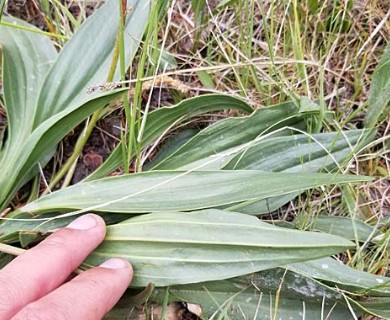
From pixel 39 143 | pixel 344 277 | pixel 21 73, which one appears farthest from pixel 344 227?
pixel 21 73

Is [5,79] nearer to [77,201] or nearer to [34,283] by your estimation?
[77,201]

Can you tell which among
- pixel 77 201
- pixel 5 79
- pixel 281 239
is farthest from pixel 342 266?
pixel 5 79

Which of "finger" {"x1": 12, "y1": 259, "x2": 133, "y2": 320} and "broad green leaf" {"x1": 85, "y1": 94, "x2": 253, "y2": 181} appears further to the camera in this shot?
"broad green leaf" {"x1": 85, "y1": 94, "x2": 253, "y2": 181}

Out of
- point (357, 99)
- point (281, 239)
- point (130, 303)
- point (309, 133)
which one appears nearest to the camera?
point (281, 239)

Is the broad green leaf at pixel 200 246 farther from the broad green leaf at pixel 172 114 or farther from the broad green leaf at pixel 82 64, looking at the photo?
the broad green leaf at pixel 82 64

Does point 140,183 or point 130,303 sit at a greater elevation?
point 140,183

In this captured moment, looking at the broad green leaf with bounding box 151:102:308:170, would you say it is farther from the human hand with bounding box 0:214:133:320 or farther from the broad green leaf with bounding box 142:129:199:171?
the human hand with bounding box 0:214:133:320

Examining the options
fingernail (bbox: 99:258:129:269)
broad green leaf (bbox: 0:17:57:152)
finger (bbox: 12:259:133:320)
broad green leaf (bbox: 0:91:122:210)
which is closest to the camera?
finger (bbox: 12:259:133:320)

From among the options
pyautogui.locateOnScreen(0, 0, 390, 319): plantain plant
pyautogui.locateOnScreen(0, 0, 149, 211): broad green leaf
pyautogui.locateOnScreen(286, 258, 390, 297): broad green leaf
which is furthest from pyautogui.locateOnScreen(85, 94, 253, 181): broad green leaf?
pyautogui.locateOnScreen(286, 258, 390, 297): broad green leaf
